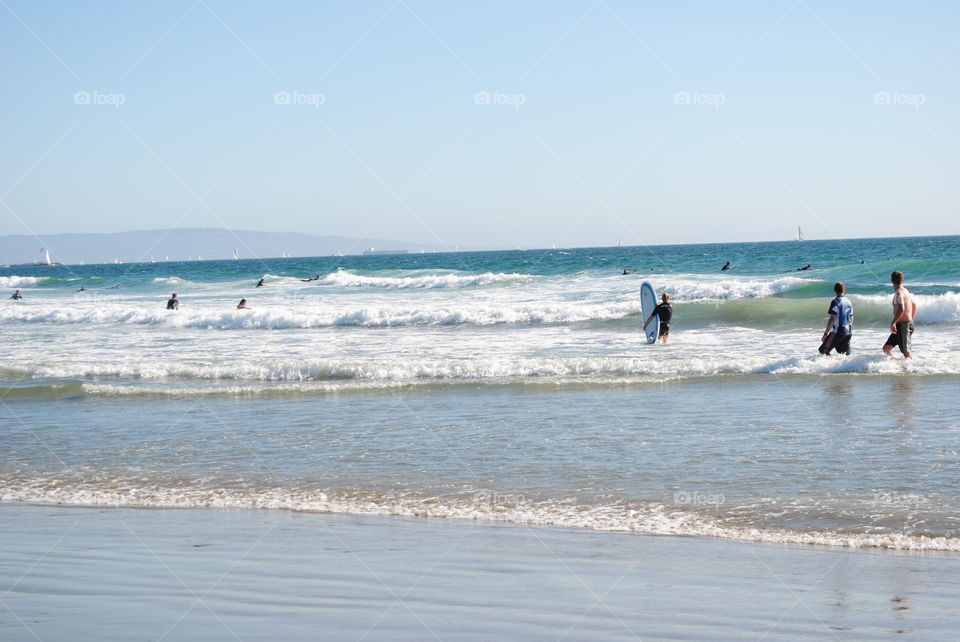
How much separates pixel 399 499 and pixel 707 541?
2613 millimetres

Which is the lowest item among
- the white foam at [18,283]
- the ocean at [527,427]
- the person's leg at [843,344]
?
the ocean at [527,427]

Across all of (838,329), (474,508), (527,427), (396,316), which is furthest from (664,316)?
(474,508)

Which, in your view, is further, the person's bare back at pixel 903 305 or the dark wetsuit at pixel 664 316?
the dark wetsuit at pixel 664 316

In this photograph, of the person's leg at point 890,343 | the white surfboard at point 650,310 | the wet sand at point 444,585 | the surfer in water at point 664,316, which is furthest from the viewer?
the white surfboard at point 650,310

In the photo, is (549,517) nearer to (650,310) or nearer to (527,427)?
(527,427)

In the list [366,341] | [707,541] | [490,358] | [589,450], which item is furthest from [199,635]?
[366,341]

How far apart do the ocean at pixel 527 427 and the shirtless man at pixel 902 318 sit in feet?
0.84

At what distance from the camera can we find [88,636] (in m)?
4.03

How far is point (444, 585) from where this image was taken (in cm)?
486

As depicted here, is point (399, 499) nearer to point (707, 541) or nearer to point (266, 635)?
point (707, 541)

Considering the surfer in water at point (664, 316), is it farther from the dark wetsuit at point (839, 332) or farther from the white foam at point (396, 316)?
the white foam at point (396, 316)

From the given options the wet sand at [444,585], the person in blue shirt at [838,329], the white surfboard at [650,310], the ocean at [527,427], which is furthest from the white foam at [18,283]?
the wet sand at [444,585]

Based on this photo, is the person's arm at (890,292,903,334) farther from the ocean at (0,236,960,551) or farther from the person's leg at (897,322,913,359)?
the ocean at (0,236,960,551)

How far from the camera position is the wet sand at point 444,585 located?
162 inches
